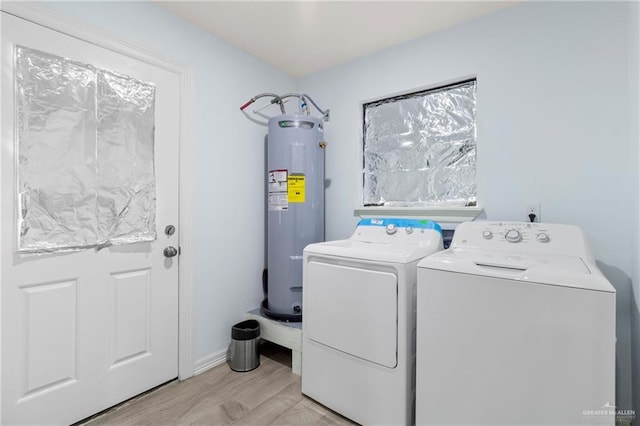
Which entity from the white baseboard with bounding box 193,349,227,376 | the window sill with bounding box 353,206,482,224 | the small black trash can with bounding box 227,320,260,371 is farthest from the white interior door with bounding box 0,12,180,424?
the window sill with bounding box 353,206,482,224

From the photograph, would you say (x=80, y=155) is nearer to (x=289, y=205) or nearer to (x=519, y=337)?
(x=289, y=205)

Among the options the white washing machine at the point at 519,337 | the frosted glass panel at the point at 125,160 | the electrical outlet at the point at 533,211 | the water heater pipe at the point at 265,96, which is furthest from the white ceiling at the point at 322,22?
the white washing machine at the point at 519,337

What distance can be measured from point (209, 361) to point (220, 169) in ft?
4.48

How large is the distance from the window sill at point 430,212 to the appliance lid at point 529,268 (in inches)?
18.7

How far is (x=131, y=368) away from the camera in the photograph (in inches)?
67.9

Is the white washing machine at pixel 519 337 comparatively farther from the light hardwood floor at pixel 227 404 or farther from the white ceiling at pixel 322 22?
the white ceiling at pixel 322 22

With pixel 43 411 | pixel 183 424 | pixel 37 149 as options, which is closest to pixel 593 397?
pixel 183 424

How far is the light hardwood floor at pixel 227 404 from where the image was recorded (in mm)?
1571

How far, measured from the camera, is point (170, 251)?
6.22 ft

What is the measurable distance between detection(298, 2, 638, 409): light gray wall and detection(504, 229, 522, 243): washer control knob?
0.99ft

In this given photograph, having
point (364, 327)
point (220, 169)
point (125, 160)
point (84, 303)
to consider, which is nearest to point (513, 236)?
point (364, 327)

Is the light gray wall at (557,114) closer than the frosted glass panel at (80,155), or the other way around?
the frosted glass panel at (80,155)

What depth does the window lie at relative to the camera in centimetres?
202

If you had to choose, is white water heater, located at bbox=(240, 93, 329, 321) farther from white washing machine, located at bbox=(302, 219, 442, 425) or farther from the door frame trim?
the door frame trim
